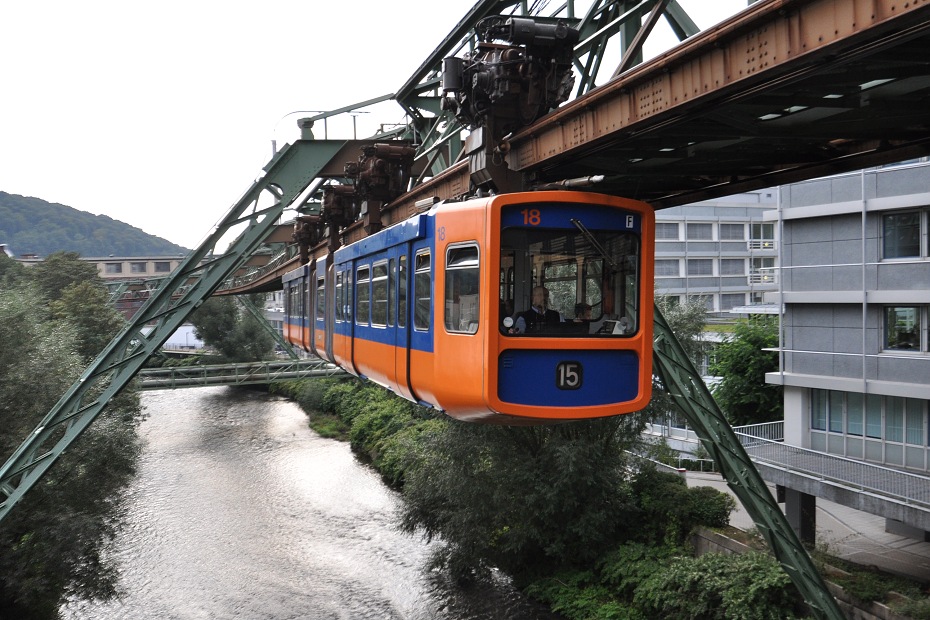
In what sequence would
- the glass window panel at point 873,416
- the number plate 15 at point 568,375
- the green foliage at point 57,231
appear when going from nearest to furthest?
the number plate 15 at point 568,375, the glass window panel at point 873,416, the green foliage at point 57,231

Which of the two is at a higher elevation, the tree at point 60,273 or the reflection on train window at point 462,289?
the tree at point 60,273

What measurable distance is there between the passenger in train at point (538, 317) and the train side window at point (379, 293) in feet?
10.3

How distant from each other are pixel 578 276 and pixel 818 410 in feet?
49.4

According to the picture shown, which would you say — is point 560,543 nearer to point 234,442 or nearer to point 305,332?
point 305,332

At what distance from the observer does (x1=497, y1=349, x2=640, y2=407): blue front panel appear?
6.42m

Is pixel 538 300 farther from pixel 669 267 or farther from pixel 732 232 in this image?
pixel 732 232

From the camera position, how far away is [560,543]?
17.4 metres

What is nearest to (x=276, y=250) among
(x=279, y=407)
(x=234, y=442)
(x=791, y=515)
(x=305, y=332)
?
(x=234, y=442)

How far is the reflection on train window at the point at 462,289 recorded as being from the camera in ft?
21.5

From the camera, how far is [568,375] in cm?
653

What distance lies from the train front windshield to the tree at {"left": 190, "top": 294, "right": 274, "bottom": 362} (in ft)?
167

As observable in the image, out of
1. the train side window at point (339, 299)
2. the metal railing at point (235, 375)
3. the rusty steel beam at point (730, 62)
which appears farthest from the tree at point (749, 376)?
the rusty steel beam at point (730, 62)

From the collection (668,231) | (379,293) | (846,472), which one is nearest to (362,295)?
(379,293)

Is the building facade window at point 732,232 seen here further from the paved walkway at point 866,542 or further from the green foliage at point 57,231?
the green foliage at point 57,231
